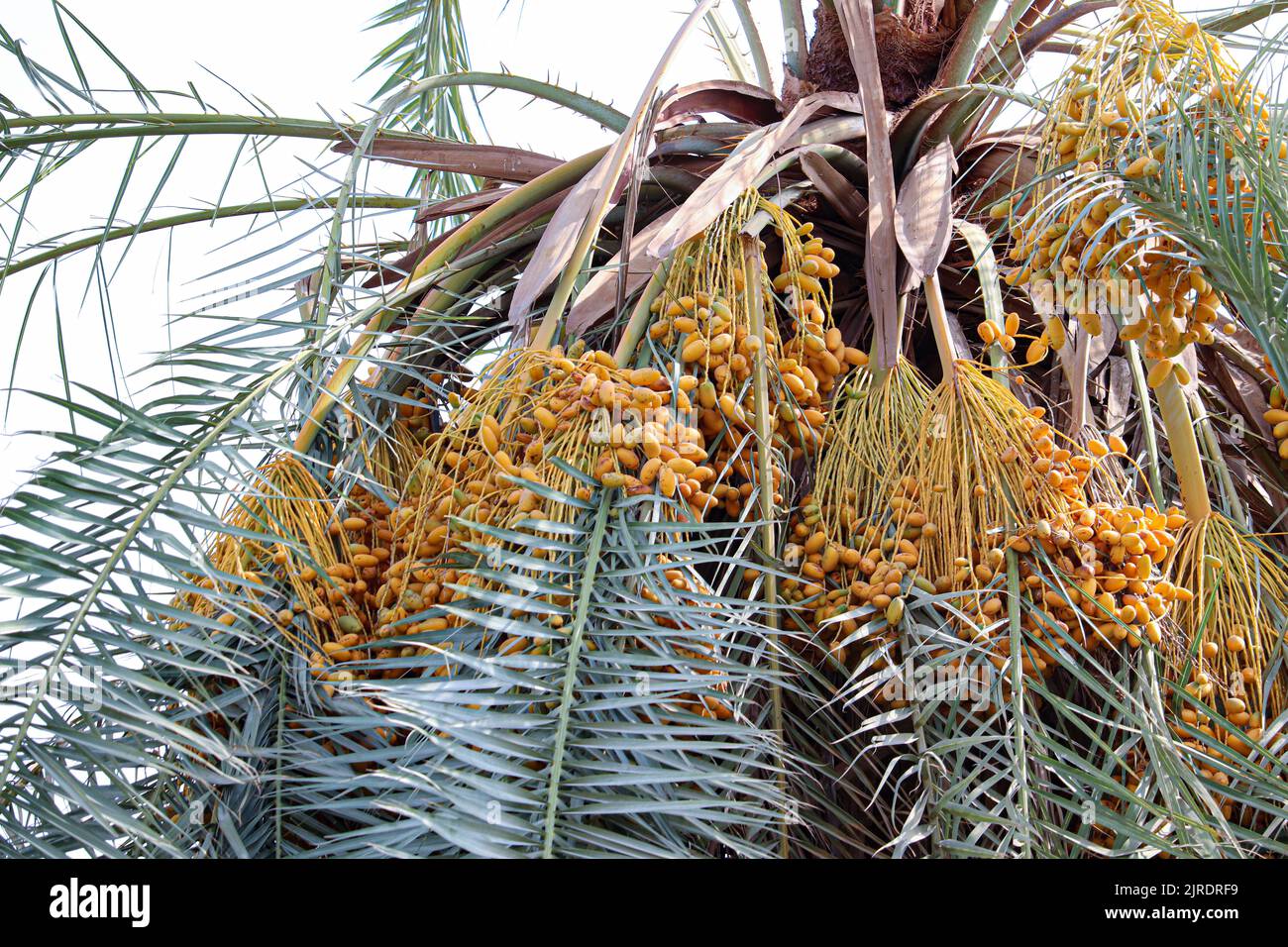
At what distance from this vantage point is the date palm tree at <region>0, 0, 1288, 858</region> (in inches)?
42.4

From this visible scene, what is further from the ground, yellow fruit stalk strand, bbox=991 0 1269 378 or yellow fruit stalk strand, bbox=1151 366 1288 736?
yellow fruit stalk strand, bbox=991 0 1269 378

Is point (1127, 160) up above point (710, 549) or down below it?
above

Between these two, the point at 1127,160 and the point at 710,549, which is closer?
the point at 1127,160

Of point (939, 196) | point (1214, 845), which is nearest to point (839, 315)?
point (939, 196)

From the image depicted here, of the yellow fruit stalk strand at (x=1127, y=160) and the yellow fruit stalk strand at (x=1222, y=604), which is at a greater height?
the yellow fruit stalk strand at (x=1127, y=160)

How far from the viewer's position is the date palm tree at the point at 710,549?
1.08 m

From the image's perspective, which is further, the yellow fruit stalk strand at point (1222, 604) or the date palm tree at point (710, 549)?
the yellow fruit stalk strand at point (1222, 604)

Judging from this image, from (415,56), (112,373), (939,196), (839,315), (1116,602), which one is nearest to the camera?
(1116,602)

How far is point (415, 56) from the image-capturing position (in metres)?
3.08

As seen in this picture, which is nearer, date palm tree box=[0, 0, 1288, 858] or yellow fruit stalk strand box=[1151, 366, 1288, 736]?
date palm tree box=[0, 0, 1288, 858]

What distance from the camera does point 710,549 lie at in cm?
148
